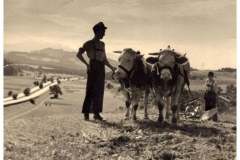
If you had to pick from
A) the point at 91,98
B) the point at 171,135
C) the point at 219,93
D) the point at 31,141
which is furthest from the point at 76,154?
the point at 219,93

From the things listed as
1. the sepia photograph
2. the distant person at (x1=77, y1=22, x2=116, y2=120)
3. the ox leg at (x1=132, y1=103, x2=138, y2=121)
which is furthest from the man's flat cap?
the ox leg at (x1=132, y1=103, x2=138, y2=121)

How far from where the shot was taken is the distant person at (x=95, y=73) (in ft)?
25.7

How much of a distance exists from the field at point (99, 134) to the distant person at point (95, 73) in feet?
0.61

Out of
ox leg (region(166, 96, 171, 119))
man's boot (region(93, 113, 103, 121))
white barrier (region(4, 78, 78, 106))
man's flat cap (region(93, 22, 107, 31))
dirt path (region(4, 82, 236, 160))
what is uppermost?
man's flat cap (region(93, 22, 107, 31))

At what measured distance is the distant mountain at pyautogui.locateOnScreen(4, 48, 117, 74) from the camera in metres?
7.80

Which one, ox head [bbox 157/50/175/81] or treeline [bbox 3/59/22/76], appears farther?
ox head [bbox 157/50/175/81]

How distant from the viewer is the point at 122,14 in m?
7.65

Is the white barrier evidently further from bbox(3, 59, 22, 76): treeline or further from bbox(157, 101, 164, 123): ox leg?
bbox(157, 101, 164, 123): ox leg

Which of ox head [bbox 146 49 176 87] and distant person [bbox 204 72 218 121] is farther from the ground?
ox head [bbox 146 49 176 87]

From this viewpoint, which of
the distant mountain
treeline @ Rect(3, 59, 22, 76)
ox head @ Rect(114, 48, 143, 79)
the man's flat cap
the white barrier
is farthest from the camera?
ox head @ Rect(114, 48, 143, 79)

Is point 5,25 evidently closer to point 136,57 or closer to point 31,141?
point 31,141

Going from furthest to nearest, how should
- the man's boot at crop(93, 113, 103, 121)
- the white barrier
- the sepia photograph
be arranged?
the man's boot at crop(93, 113, 103, 121)
the white barrier
the sepia photograph

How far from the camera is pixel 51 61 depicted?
8.54 meters

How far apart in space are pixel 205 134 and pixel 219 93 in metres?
2.78
